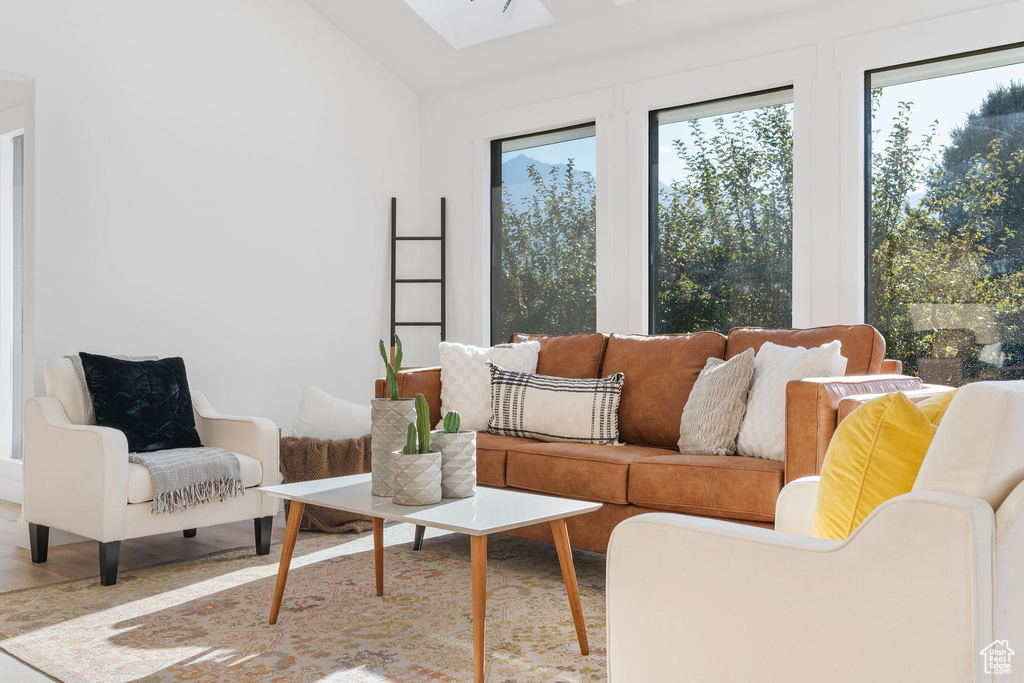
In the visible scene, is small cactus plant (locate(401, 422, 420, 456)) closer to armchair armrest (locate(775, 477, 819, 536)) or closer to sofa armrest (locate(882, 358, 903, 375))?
armchair armrest (locate(775, 477, 819, 536))

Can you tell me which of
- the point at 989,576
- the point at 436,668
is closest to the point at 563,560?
the point at 436,668

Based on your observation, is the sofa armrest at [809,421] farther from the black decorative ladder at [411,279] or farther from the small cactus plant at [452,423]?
the black decorative ladder at [411,279]

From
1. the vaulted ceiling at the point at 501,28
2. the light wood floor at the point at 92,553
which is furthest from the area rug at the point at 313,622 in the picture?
the vaulted ceiling at the point at 501,28

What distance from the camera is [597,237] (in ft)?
15.8

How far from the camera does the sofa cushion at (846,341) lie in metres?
3.12

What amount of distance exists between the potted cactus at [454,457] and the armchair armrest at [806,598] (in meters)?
0.99

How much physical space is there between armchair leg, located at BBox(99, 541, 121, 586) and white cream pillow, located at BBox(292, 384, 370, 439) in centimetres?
126

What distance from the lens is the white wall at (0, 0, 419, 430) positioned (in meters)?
3.93

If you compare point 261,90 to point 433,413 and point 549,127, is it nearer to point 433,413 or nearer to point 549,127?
point 549,127

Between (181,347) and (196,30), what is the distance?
170 cm

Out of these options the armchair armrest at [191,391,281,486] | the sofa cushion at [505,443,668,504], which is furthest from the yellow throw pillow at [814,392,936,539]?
the armchair armrest at [191,391,281,486]

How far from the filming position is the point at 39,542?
136 inches

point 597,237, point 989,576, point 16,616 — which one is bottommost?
point 16,616

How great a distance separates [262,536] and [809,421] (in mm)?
2286
